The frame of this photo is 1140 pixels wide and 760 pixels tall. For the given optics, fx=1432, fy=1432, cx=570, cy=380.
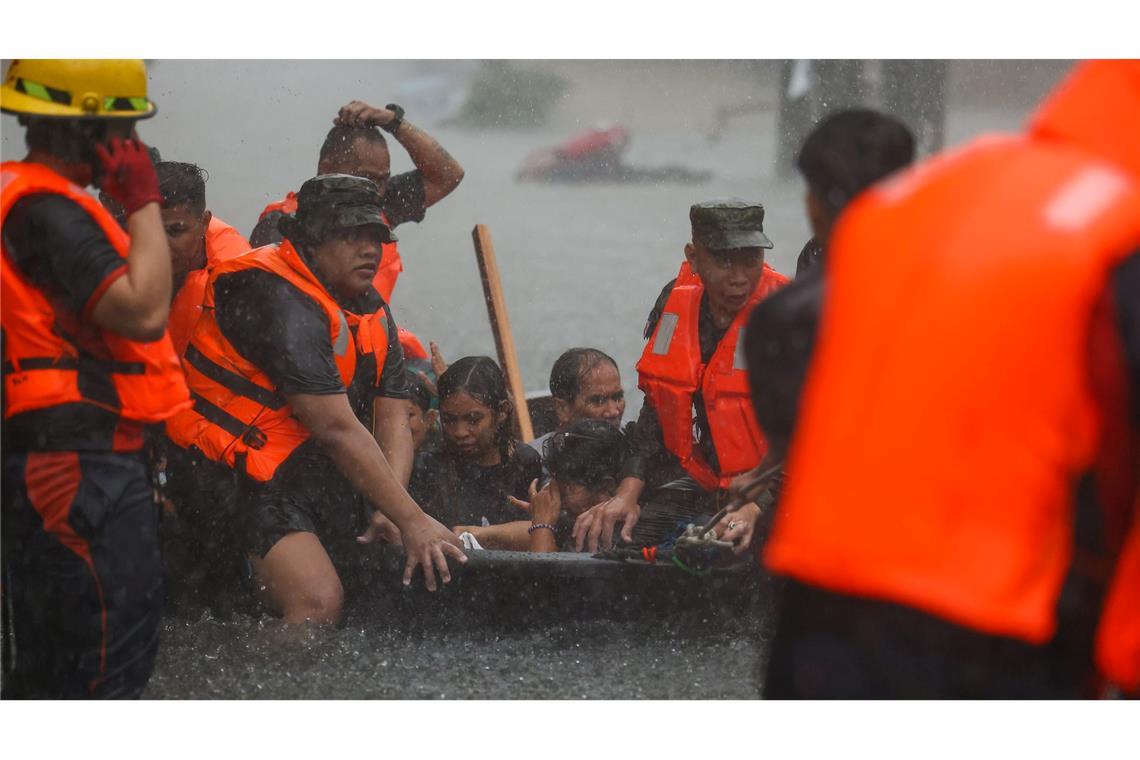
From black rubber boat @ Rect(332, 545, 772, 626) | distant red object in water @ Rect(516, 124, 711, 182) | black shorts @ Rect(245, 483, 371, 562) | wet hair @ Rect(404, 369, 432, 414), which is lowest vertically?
black rubber boat @ Rect(332, 545, 772, 626)

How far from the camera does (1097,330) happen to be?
1.76m

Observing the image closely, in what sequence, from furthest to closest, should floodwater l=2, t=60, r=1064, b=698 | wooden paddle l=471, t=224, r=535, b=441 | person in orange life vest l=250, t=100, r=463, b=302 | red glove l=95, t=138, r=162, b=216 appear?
wooden paddle l=471, t=224, r=535, b=441 → person in orange life vest l=250, t=100, r=463, b=302 → floodwater l=2, t=60, r=1064, b=698 → red glove l=95, t=138, r=162, b=216

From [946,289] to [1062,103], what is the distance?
37 cm

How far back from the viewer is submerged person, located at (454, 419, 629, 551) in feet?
15.0

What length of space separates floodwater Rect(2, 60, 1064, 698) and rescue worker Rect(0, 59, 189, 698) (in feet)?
2.00

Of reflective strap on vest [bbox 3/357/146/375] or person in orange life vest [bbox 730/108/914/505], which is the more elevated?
person in orange life vest [bbox 730/108/914/505]

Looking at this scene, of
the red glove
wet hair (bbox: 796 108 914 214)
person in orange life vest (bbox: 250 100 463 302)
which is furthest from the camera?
person in orange life vest (bbox: 250 100 463 302)

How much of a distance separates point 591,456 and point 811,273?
250cm

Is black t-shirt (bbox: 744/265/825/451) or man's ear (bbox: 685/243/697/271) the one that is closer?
black t-shirt (bbox: 744/265/825/451)

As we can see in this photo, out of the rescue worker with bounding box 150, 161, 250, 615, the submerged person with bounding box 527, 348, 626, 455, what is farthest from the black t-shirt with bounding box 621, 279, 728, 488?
the rescue worker with bounding box 150, 161, 250, 615

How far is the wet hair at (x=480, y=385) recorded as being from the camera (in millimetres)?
4672

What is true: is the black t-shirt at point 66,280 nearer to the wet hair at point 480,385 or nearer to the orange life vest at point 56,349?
the orange life vest at point 56,349

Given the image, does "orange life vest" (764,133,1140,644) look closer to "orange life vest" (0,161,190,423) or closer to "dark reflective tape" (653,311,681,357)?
"orange life vest" (0,161,190,423)
